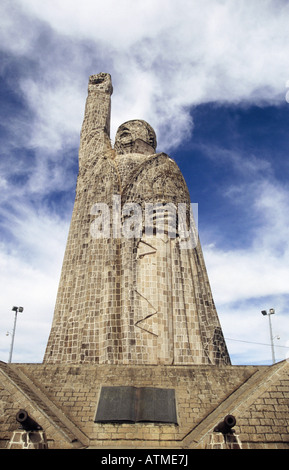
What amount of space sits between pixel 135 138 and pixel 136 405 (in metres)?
9.47

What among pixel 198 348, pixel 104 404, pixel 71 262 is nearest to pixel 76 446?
pixel 104 404

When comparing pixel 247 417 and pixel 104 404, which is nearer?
pixel 247 417

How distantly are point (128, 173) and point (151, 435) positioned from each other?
8.00 meters

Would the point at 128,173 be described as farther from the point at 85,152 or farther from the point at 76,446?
the point at 76,446

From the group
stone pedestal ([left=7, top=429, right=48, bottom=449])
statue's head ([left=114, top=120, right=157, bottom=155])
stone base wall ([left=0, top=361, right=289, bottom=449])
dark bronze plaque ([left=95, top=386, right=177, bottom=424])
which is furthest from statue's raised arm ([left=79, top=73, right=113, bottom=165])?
stone pedestal ([left=7, top=429, right=48, bottom=449])

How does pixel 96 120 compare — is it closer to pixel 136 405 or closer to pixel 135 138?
pixel 135 138

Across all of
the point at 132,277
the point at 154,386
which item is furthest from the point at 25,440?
the point at 132,277

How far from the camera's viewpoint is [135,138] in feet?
46.1

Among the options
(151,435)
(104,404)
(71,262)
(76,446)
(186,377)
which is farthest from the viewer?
(71,262)

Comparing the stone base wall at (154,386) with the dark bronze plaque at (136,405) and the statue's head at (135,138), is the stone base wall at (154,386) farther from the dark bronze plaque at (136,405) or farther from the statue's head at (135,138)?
the statue's head at (135,138)

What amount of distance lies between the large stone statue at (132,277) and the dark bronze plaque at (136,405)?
1.25 meters

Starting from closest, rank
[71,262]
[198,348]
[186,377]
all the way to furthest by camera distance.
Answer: [186,377] < [198,348] < [71,262]

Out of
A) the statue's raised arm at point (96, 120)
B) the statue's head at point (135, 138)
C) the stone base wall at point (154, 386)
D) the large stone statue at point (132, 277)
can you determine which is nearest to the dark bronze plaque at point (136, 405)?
the stone base wall at point (154, 386)

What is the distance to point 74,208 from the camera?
41.7ft
